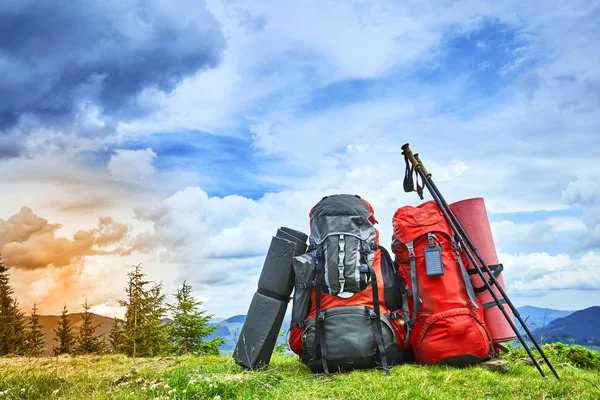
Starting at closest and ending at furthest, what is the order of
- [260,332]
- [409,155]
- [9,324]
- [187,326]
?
[260,332]
[409,155]
[187,326]
[9,324]

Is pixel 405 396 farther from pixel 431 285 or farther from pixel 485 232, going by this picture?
pixel 485 232

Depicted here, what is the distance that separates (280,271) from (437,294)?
2411 millimetres

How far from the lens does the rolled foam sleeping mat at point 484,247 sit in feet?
24.4

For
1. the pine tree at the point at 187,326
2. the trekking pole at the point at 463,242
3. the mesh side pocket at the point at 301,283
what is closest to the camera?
the trekking pole at the point at 463,242

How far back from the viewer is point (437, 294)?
23.7 ft

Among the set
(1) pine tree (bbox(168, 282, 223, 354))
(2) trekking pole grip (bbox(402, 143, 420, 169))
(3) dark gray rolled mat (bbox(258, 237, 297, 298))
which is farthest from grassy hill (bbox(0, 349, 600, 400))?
(1) pine tree (bbox(168, 282, 223, 354))

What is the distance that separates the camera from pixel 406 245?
7684 mm

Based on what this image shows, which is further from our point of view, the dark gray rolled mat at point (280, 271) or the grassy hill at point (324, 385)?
the dark gray rolled mat at point (280, 271)

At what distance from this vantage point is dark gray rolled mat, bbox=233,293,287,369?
7543 millimetres

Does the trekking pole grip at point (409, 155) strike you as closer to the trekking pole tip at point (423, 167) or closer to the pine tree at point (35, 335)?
the trekking pole tip at point (423, 167)

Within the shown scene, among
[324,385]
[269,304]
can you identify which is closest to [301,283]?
[269,304]

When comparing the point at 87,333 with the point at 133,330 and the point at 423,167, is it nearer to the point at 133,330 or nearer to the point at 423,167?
the point at 133,330

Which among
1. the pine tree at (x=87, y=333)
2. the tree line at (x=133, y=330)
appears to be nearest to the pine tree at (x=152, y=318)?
the tree line at (x=133, y=330)

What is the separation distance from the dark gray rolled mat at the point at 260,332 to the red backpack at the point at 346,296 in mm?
279
